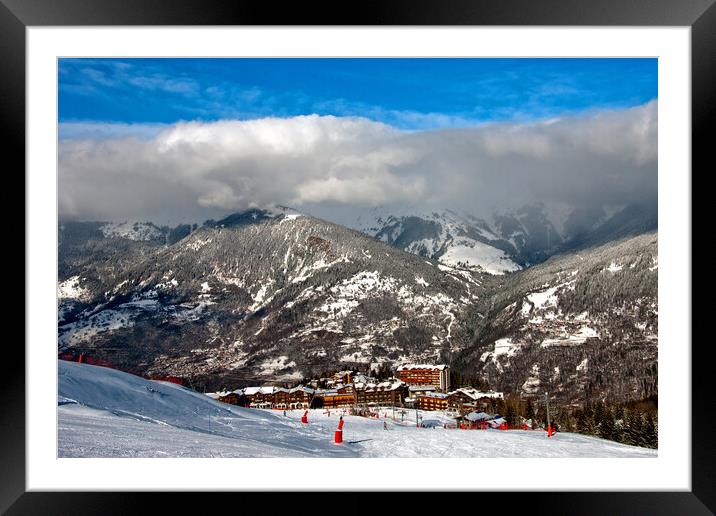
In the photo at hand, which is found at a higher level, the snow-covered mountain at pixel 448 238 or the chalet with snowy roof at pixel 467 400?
the snow-covered mountain at pixel 448 238

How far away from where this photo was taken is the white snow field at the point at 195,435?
309 cm

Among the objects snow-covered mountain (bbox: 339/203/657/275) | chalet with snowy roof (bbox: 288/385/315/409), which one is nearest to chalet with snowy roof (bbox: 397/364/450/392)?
chalet with snowy roof (bbox: 288/385/315/409)

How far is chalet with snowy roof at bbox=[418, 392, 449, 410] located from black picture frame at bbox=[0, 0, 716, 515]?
1761 centimetres

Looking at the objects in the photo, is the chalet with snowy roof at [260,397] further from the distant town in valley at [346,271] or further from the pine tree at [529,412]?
the pine tree at [529,412]

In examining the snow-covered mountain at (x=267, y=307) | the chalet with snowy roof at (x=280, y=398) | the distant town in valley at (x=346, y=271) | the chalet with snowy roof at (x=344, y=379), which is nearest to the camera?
the distant town in valley at (x=346, y=271)

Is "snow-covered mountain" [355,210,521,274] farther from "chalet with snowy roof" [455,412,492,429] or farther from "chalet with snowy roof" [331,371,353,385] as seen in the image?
"chalet with snowy roof" [455,412,492,429]

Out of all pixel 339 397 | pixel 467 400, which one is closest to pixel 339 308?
pixel 339 397

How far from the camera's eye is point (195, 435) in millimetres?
3549

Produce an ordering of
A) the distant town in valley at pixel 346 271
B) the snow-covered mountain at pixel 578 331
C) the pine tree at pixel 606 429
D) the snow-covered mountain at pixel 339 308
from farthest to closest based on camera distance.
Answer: the snow-covered mountain at pixel 339 308, the snow-covered mountain at pixel 578 331, the pine tree at pixel 606 429, the distant town in valley at pixel 346 271

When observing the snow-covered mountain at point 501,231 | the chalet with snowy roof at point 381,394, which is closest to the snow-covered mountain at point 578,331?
the chalet with snowy roof at point 381,394
